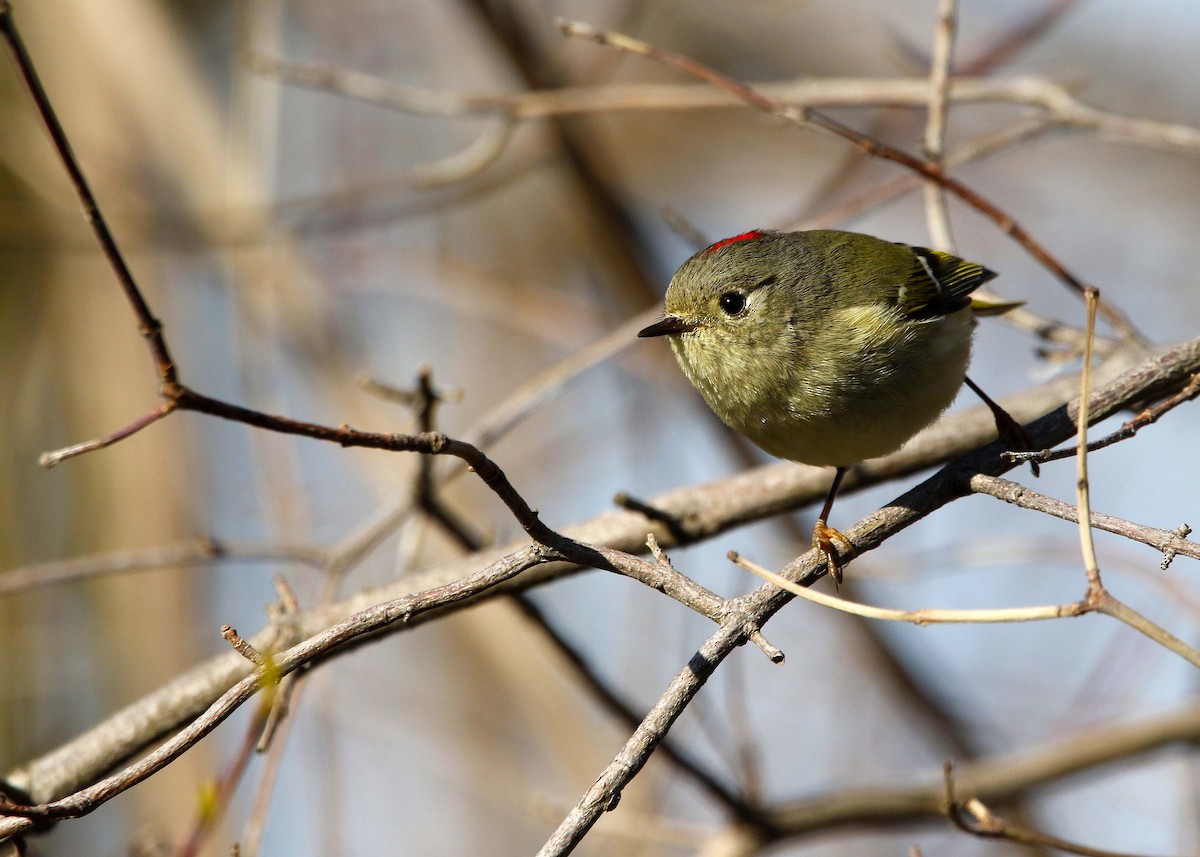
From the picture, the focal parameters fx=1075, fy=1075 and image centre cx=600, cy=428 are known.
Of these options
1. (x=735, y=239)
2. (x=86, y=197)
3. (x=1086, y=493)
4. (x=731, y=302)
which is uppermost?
(x=735, y=239)

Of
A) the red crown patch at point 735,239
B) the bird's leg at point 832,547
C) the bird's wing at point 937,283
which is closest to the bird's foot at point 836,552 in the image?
the bird's leg at point 832,547

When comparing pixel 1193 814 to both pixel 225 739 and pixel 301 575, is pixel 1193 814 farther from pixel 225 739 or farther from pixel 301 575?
pixel 225 739

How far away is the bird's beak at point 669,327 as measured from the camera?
2.33m

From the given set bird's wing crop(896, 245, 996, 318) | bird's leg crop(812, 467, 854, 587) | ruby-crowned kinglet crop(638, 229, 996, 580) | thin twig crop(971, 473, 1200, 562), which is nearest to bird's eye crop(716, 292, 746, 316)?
ruby-crowned kinglet crop(638, 229, 996, 580)

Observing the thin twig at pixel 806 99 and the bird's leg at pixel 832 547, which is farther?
the thin twig at pixel 806 99

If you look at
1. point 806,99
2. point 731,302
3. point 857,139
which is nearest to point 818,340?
point 731,302

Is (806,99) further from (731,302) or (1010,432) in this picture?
(1010,432)

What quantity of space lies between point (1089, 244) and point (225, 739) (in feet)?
16.9

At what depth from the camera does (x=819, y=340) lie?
2348 millimetres

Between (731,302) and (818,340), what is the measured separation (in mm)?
222

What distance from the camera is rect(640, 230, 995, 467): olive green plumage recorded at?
223 centimetres

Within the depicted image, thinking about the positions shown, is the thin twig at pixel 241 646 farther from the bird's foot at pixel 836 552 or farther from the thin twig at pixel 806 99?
the thin twig at pixel 806 99

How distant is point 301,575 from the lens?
13.3ft

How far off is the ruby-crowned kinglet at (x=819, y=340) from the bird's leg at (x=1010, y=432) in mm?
111
